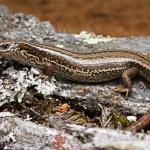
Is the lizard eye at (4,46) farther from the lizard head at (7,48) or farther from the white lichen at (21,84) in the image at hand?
the white lichen at (21,84)

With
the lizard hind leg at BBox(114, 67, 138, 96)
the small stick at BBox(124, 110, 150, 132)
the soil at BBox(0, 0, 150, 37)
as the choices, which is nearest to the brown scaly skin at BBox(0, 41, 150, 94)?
the lizard hind leg at BBox(114, 67, 138, 96)

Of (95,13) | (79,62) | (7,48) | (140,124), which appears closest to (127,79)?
(79,62)

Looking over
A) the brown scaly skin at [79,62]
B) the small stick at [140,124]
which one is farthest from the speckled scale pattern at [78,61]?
the small stick at [140,124]

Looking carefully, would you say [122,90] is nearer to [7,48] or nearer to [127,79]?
[127,79]

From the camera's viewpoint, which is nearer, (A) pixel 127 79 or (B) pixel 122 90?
(B) pixel 122 90

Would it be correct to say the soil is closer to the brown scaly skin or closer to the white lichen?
the brown scaly skin

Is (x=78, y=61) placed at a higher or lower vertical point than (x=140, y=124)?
higher
